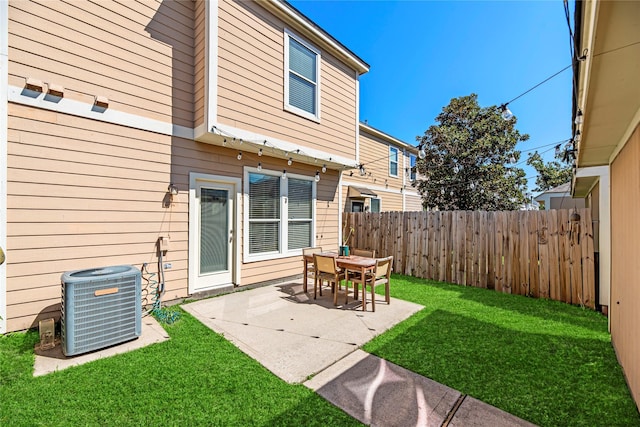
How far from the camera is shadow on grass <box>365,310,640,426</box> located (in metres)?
2.24

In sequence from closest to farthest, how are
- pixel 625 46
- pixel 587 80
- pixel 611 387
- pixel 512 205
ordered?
pixel 625 46 < pixel 587 80 < pixel 611 387 < pixel 512 205

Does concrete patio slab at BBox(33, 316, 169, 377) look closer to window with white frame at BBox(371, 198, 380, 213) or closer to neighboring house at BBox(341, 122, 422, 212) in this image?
neighboring house at BBox(341, 122, 422, 212)

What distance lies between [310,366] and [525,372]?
2.19 m

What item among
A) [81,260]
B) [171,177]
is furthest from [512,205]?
[81,260]

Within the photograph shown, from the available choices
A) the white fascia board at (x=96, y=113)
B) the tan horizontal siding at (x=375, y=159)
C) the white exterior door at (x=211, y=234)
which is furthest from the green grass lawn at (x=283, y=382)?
the tan horizontal siding at (x=375, y=159)

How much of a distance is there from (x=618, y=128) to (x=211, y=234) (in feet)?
18.7

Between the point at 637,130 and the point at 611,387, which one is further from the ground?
→ the point at 637,130

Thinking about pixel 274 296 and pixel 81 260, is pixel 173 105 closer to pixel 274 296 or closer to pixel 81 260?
pixel 81 260

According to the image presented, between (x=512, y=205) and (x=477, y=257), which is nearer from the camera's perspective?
(x=477, y=257)

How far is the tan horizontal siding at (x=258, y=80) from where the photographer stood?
4875mm

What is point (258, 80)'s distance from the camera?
5.35 m

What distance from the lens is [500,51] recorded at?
7477 millimetres

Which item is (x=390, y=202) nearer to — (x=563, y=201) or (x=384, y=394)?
(x=563, y=201)

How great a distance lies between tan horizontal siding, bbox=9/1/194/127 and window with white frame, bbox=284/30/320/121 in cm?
192
